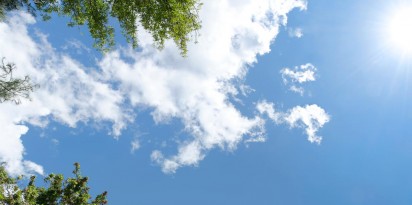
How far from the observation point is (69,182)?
32438mm

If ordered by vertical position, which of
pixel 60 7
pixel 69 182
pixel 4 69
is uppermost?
pixel 69 182

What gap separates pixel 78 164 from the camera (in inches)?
1281

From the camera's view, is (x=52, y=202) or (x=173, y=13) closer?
(x=173, y=13)

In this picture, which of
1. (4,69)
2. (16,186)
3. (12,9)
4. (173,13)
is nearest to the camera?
(12,9)

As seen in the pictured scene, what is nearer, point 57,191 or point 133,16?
point 133,16

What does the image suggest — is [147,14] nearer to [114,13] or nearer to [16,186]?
[114,13]

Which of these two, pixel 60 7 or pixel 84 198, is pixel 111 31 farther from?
pixel 84 198

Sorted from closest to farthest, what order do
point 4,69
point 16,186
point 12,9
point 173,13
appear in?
1. point 12,9
2. point 173,13
3. point 4,69
4. point 16,186

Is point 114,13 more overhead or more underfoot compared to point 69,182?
more underfoot

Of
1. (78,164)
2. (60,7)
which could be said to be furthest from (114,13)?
(78,164)

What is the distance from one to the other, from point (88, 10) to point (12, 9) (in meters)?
2.80

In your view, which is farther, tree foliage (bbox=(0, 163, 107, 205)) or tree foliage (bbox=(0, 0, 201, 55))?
tree foliage (bbox=(0, 163, 107, 205))

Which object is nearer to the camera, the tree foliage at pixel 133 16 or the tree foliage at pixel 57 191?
the tree foliage at pixel 133 16

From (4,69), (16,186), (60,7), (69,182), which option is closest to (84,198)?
(69,182)
